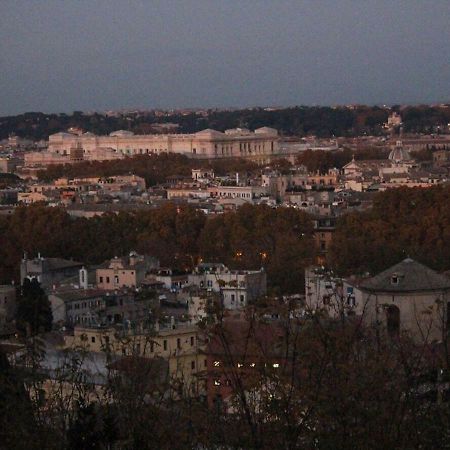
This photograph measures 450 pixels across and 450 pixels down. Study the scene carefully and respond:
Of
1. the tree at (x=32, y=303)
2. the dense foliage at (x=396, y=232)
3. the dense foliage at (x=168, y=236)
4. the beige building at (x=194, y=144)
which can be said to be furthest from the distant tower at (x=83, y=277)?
the beige building at (x=194, y=144)

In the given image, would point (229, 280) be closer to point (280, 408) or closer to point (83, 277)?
point (83, 277)

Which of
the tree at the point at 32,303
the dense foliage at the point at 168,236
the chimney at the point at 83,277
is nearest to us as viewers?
the tree at the point at 32,303

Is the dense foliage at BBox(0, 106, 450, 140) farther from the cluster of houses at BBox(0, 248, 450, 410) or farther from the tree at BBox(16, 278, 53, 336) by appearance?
the tree at BBox(16, 278, 53, 336)

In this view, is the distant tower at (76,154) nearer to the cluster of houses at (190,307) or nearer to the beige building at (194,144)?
the beige building at (194,144)

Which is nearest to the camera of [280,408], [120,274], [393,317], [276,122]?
[280,408]

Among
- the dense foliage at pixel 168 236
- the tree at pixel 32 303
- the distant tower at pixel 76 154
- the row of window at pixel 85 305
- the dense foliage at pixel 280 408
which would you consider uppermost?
the dense foliage at pixel 280 408

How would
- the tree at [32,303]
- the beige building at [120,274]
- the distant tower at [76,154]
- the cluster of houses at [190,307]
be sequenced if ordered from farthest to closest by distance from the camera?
1. the distant tower at [76,154]
2. the beige building at [120,274]
3. the tree at [32,303]
4. the cluster of houses at [190,307]

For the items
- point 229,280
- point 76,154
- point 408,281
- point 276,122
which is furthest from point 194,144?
point 408,281

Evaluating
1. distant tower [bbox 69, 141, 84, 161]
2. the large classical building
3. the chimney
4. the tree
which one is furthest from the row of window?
distant tower [bbox 69, 141, 84, 161]
